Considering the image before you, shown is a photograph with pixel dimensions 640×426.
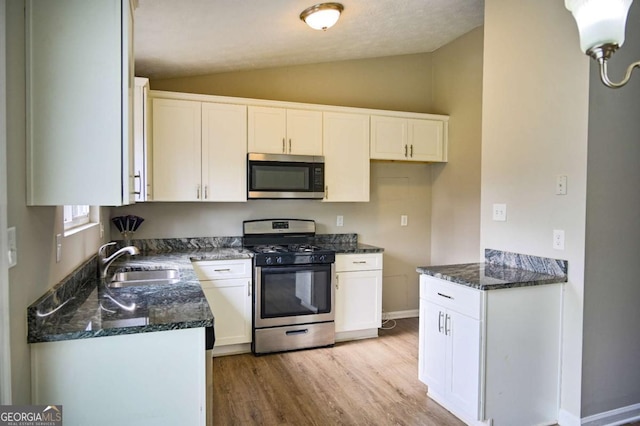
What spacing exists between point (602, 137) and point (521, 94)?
578mm

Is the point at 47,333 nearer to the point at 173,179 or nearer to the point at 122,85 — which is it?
the point at 122,85

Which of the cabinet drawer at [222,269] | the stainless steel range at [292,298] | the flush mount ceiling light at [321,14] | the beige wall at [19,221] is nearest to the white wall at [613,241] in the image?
the flush mount ceiling light at [321,14]

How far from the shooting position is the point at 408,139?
4254 mm

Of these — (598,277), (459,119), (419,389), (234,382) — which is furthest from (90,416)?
(459,119)

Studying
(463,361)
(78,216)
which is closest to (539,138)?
(463,361)

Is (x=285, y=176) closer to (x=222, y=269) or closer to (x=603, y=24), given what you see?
(x=222, y=269)

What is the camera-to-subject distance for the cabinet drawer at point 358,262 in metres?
3.75

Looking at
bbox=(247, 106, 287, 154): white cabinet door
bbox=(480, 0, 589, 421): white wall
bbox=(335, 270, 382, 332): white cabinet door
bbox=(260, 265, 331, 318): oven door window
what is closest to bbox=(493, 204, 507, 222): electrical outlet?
bbox=(480, 0, 589, 421): white wall

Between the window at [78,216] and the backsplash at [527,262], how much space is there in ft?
8.74

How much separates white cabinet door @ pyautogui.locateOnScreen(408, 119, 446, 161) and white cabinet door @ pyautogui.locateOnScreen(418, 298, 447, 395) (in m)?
2.02

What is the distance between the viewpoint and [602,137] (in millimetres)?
2375

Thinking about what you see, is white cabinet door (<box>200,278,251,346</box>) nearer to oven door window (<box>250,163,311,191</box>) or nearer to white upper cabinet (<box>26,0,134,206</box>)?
oven door window (<box>250,163,311,191</box>)

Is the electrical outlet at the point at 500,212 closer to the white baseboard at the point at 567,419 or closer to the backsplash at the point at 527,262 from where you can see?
the backsplash at the point at 527,262

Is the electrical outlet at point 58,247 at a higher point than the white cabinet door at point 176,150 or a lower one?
lower
